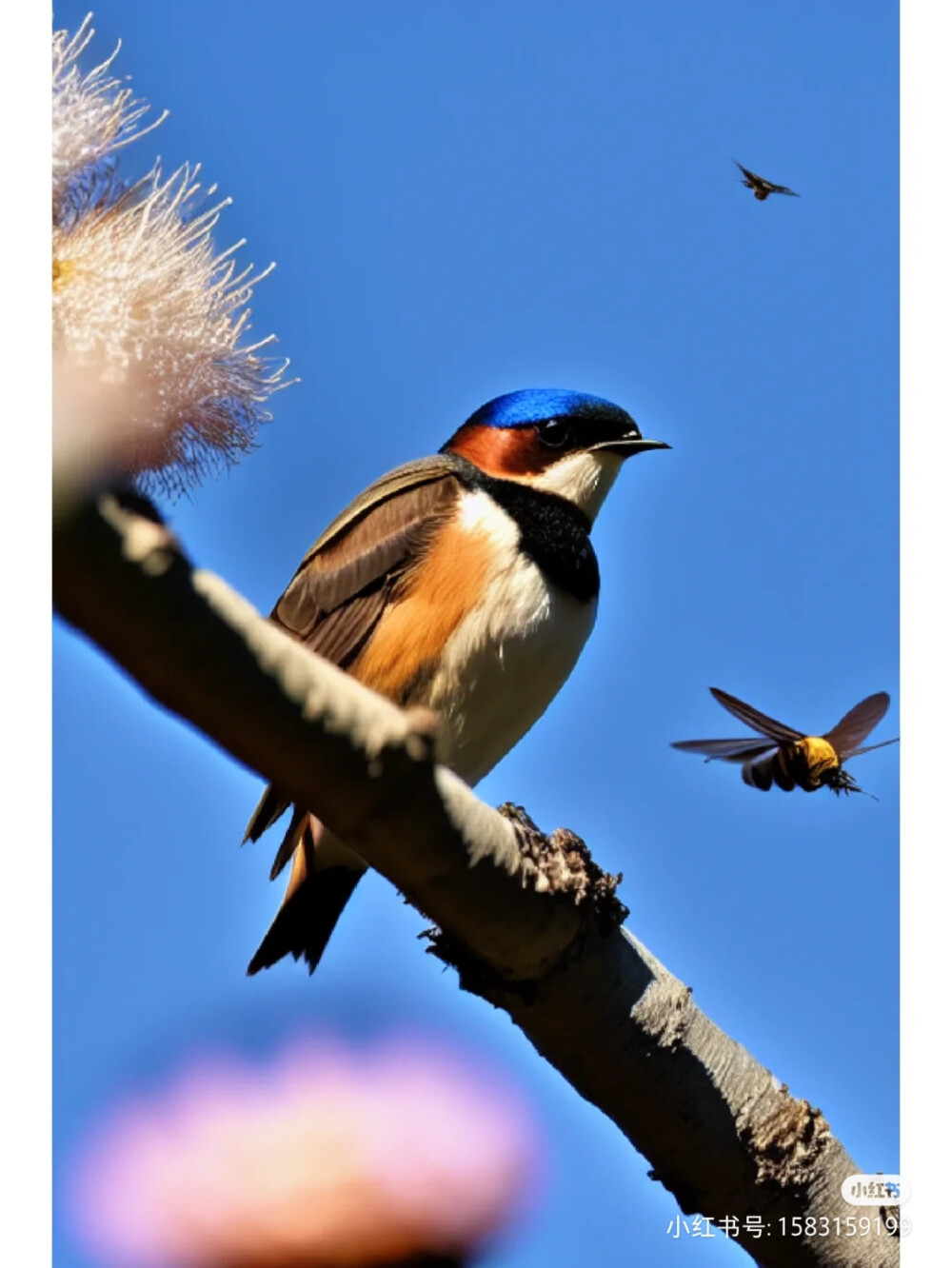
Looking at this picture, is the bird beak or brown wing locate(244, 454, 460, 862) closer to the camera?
brown wing locate(244, 454, 460, 862)

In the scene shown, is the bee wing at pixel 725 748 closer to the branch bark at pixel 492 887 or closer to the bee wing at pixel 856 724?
the bee wing at pixel 856 724

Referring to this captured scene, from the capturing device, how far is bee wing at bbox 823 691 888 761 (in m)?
2.16

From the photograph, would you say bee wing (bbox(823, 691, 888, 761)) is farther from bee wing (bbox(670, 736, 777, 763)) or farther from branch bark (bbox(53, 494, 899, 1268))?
branch bark (bbox(53, 494, 899, 1268))

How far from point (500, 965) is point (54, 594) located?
0.66m

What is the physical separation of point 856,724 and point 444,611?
1.86ft

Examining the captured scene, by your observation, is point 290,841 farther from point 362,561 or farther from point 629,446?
point 629,446

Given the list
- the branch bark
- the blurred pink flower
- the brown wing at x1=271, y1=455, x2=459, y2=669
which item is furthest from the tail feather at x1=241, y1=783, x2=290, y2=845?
the blurred pink flower

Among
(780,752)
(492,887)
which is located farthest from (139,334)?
(780,752)

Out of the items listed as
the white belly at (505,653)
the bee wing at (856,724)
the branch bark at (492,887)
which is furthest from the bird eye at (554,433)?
the branch bark at (492,887)

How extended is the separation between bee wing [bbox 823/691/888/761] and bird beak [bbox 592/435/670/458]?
550 mm

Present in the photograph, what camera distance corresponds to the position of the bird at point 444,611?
90.9 inches

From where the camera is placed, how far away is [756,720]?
2.29 meters
